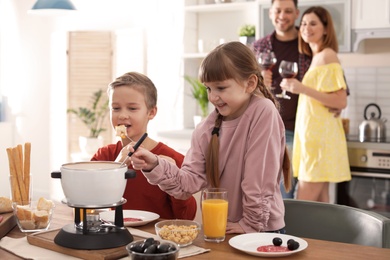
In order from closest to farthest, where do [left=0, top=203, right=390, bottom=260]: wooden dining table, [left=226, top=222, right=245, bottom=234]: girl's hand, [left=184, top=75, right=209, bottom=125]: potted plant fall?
Answer: [left=0, top=203, right=390, bottom=260]: wooden dining table
[left=226, top=222, right=245, bottom=234]: girl's hand
[left=184, top=75, right=209, bottom=125]: potted plant

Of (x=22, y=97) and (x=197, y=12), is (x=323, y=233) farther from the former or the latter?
(x=22, y=97)

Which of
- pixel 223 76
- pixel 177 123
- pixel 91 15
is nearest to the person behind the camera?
pixel 223 76

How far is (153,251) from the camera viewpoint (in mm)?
1532

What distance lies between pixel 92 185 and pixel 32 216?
404 mm

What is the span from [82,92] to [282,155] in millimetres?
4456

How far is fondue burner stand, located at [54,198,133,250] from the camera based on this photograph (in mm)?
1732

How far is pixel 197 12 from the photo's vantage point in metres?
5.57

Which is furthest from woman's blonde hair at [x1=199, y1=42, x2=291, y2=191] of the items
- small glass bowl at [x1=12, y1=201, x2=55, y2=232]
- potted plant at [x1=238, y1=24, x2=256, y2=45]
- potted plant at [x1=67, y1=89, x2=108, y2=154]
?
potted plant at [x1=67, y1=89, x2=108, y2=154]

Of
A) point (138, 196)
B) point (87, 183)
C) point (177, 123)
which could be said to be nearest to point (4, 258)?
point (87, 183)

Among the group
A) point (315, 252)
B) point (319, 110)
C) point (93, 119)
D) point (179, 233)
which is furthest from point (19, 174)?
point (93, 119)

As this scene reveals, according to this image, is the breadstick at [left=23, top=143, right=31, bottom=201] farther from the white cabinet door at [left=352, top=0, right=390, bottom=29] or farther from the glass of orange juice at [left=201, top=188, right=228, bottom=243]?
the white cabinet door at [left=352, top=0, right=390, bottom=29]

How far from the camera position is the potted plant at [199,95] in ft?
17.3

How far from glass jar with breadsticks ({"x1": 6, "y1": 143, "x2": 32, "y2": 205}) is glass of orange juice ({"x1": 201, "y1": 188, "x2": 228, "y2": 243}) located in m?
0.61

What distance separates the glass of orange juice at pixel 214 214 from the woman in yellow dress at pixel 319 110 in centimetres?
224
